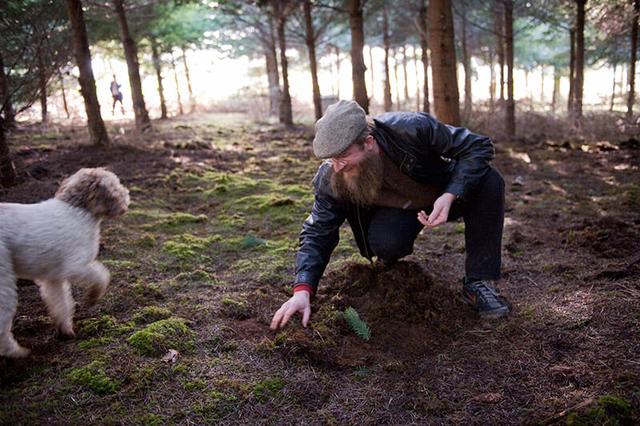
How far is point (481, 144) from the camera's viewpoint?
10.2 feet

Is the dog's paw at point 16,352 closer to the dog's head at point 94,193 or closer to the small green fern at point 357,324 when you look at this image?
the dog's head at point 94,193

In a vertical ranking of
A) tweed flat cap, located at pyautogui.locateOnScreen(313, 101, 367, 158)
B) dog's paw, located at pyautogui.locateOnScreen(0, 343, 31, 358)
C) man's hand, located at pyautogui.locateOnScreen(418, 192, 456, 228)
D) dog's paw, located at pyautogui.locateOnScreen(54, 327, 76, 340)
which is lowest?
dog's paw, located at pyautogui.locateOnScreen(54, 327, 76, 340)

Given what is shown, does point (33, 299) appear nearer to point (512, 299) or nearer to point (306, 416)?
point (306, 416)

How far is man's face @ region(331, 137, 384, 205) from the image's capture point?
297 cm

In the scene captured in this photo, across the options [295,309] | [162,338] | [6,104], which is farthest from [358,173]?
[6,104]

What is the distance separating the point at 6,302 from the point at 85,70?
28.1 feet

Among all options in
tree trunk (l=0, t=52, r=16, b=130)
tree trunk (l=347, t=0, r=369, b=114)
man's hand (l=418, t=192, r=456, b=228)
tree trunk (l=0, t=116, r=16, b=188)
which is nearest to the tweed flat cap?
man's hand (l=418, t=192, r=456, b=228)

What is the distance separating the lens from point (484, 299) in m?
3.24

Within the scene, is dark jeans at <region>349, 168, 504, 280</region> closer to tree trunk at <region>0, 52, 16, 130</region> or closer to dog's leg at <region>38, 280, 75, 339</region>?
dog's leg at <region>38, 280, 75, 339</region>

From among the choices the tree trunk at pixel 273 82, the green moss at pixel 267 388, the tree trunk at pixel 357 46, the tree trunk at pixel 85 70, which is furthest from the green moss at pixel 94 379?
the tree trunk at pixel 273 82

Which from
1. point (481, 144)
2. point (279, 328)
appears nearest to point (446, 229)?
point (481, 144)

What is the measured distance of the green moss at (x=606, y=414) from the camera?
199 centimetres

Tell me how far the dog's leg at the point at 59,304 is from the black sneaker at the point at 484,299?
2.72 meters

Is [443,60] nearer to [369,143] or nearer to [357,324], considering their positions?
[369,143]
